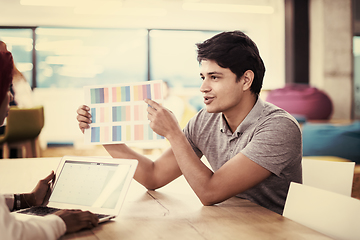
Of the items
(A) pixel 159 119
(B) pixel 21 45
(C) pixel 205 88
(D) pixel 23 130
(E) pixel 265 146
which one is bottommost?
(D) pixel 23 130

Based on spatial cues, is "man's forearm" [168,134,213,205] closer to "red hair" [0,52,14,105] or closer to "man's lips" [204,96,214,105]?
"man's lips" [204,96,214,105]

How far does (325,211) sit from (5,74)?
920 mm

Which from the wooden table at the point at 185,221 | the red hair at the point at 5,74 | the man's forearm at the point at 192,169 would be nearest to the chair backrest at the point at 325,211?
the wooden table at the point at 185,221

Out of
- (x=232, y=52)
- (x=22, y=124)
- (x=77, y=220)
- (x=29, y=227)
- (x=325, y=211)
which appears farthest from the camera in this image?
(x=22, y=124)

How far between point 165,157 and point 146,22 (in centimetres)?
569

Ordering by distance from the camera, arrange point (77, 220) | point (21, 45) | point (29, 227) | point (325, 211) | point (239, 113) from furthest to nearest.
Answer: point (21, 45)
point (239, 113)
point (325, 211)
point (77, 220)
point (29, 227)

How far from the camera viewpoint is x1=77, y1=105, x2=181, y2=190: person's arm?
3.91ft

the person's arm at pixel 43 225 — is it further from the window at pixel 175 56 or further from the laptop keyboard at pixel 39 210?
the window at pixel 175 56

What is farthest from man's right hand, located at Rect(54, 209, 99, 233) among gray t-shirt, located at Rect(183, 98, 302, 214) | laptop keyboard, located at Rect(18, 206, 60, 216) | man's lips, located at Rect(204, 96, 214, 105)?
man's lips, located at Rect(204, 96, 214, 105)

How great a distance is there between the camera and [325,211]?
2.96ft

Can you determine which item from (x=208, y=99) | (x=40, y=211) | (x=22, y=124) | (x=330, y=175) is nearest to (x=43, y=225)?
(x=40, y=211)

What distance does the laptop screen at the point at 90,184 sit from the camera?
35.7 inches

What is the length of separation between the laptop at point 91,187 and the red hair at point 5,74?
1.14 ft

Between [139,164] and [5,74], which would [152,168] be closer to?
[139,164]
